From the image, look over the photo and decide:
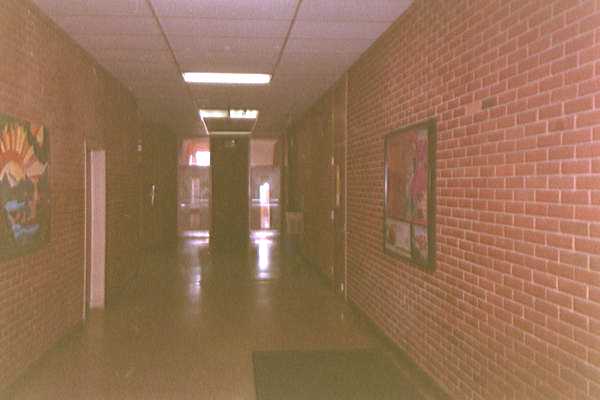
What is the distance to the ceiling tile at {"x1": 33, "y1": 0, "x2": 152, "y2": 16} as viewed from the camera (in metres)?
4.39

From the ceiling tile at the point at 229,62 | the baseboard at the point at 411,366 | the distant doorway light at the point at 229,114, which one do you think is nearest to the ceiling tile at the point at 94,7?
the ceiling tile at the point at 229,62

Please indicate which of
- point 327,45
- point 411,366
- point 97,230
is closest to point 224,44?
point 327,45

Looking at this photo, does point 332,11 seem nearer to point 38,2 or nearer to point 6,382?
point 38,2

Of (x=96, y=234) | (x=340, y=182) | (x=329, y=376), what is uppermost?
(x=340, y=182)

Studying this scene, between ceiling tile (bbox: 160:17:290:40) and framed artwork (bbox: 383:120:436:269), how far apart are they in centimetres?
136

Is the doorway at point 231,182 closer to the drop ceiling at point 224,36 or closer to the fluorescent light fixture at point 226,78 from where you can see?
the drop ceiling at point 224,36

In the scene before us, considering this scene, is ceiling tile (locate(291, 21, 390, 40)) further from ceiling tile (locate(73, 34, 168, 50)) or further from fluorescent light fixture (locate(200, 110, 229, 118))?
fluorescent light fixture (locate(200, 110, 229, 118))

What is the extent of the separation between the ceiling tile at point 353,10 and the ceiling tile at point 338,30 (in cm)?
12

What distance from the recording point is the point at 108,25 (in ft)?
16.4

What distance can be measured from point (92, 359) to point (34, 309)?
637 millimetres

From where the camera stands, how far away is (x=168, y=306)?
23.1 feet

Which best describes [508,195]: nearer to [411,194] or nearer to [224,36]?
[411,194]

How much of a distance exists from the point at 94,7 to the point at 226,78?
3062 mm

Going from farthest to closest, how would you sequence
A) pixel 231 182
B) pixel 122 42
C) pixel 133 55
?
pixel 231 182, pixel 133 55, pixel 122 42
